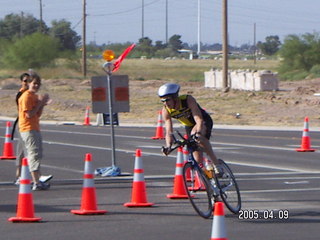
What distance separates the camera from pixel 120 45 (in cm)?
11050

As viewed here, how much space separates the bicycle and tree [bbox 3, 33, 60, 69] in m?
72.8

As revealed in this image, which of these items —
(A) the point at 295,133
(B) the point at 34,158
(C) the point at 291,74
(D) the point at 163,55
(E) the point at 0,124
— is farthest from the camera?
(D) the point at 163,55

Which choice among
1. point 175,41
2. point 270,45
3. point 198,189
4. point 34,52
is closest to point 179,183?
point 198,189

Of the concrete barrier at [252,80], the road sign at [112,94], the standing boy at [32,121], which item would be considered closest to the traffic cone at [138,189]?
the standing boy at [32,121]

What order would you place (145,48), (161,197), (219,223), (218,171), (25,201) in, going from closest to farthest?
(219,223) < (25,201) < (218,171) < (161,197) < (145,48)

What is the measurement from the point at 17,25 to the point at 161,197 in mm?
111471

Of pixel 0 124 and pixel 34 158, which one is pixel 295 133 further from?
pixel 34 158

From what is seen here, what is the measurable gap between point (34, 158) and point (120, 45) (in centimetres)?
9699

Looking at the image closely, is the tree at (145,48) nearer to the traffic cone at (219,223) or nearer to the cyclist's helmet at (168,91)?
the cyclist's helmet at (168,91)

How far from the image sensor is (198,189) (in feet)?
38.6

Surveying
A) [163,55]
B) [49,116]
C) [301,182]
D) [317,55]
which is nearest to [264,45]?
[163,55]

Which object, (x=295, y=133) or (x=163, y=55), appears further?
(x=163, y=55)

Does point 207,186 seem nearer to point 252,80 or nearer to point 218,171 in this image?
point 218,171

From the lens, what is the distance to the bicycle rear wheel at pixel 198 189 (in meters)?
11.3
